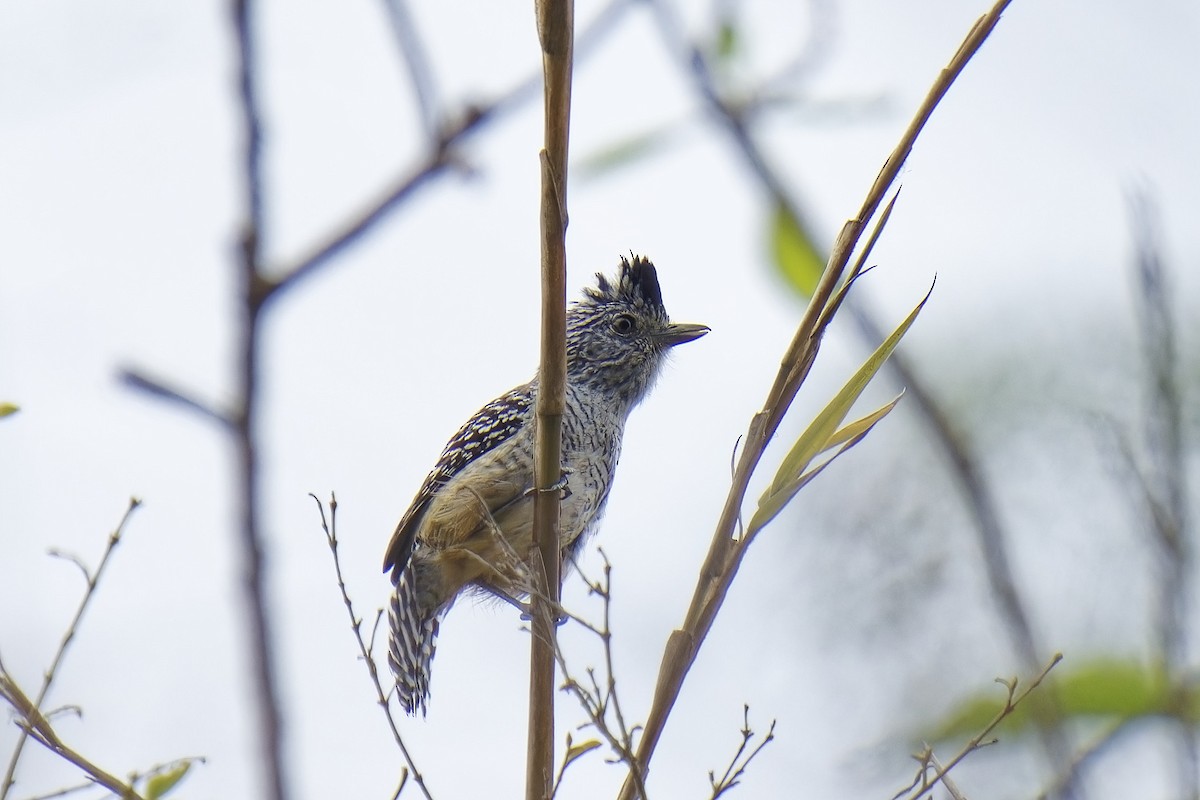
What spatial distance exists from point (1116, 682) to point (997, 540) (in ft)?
1.58

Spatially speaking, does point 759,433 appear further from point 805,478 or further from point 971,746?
point 971,746

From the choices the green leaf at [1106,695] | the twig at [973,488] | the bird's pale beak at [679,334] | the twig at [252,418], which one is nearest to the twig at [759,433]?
the twig at [973,488]

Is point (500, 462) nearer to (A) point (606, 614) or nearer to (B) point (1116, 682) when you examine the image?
(A) point (606, 614)

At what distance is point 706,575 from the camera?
1963mm

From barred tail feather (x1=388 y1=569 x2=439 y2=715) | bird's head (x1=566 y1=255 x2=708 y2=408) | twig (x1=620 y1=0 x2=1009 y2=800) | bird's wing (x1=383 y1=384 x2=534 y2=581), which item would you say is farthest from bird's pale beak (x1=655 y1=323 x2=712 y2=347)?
twig (x1=620 y1=0 x2=1009 y2=800)

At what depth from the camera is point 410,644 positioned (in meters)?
4.60

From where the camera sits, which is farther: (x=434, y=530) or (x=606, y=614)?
(x=434, y=530)

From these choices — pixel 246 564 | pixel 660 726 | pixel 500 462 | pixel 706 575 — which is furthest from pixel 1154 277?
pixel 500 462

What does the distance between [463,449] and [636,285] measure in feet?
3.63

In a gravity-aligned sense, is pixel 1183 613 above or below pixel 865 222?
below

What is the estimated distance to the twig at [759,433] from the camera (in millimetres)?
1905

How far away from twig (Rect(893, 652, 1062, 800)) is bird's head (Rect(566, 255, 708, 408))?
8.70 ft

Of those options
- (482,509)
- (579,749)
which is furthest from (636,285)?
(579,749)

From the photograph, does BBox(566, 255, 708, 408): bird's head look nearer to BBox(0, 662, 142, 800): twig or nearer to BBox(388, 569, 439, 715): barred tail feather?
BBox(388, 569, 439, 715): barred tail feather
